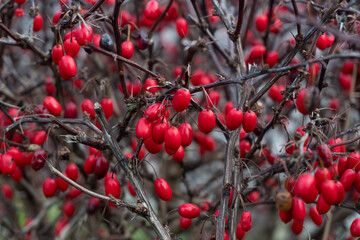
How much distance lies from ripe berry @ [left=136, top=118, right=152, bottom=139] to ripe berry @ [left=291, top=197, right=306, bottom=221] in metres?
0.72

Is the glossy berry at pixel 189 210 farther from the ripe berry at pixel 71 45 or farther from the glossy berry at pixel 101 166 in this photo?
the ripe berry at pixel 71 45

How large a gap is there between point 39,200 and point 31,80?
4.33ft

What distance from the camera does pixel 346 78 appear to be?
12.9ft

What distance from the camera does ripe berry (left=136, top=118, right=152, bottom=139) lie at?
1.85 m

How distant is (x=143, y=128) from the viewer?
73.0 inches

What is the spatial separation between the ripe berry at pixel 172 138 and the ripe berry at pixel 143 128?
9 cm

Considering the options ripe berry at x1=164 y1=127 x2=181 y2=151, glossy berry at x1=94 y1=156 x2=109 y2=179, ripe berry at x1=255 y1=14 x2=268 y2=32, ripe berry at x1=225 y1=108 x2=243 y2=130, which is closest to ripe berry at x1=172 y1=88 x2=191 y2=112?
ripe berry at x1=164 y1=127 x2=181 y2=151

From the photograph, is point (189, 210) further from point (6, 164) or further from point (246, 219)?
point (6, 164)

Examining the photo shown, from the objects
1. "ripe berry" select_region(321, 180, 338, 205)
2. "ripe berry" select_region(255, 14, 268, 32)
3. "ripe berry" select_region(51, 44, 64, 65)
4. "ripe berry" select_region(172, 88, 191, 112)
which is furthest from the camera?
"ripe berry" select_region(255, 14, 268, 32)

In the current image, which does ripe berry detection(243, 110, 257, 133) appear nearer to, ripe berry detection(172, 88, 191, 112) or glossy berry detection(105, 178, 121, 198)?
ripe berry detection(172, 88, 191, 112)

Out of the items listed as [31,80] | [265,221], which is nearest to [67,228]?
[31,80]

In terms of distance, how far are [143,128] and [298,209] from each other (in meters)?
0.77

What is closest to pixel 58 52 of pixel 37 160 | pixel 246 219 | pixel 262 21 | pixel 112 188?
pixel 37 160

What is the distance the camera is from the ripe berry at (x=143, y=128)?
1853 mm
